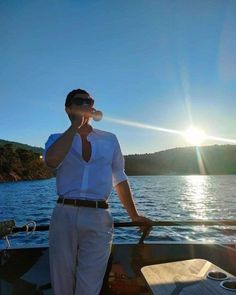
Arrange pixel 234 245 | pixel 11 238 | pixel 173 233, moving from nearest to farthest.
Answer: pixel 234 245, pixel 11 238, pixel 173 233

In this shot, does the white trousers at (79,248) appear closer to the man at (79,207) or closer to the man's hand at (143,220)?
the man at (79,207)

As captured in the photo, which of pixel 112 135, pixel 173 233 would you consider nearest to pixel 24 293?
pixel 112 135

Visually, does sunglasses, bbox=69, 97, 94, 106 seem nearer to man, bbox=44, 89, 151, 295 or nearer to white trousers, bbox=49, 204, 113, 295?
man, bbox=44, 89, 151, 295

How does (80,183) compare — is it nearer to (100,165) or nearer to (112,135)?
(100,165)

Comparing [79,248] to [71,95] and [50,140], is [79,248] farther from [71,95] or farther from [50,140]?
[71,95]

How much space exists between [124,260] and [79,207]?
2.69 m

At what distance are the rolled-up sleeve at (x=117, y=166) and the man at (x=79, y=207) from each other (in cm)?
14

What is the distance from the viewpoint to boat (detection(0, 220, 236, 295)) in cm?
489

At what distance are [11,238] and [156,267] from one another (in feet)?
38.4

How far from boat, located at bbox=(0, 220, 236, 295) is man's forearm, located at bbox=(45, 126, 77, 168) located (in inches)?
70.4

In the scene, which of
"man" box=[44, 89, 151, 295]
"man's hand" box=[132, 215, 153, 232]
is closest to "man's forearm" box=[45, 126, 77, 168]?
"man" box=[44, 89, 151, 295]

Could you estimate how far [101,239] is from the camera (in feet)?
10.6

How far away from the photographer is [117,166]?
3.54m

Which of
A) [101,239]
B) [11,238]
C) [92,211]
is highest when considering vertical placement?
[92,211]
